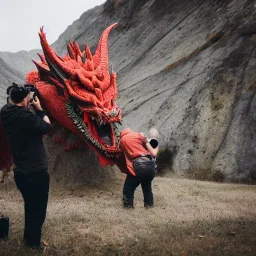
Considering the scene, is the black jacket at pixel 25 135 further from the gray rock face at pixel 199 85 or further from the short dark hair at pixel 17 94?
the gray rock face at pixel 199 85

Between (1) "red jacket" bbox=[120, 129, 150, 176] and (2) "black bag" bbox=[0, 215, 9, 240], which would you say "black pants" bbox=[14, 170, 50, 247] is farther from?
(1) "red jacket" bbox=[120, 129, 150, 176]

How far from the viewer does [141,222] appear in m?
7.46

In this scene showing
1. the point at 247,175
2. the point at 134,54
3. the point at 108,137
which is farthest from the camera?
the point at 134,54

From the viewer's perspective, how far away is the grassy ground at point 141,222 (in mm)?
6195

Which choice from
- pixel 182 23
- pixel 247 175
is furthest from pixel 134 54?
pixel 247 175

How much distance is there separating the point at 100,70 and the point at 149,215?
157 inches

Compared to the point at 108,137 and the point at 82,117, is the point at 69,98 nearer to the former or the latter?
the point at 82,117

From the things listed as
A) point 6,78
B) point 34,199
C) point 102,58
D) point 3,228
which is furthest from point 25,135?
point 6,78

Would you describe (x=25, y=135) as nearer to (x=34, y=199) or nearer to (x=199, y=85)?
(x=34, y=199)

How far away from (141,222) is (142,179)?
51.2 inches

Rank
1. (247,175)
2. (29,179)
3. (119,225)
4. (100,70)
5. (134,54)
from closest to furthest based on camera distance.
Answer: (29,179) → (119,225) → (100,70) → (247,175) → (134,54)

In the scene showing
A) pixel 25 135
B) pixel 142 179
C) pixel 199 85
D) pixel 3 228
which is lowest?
pixel 199 85

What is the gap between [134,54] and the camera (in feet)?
89.7

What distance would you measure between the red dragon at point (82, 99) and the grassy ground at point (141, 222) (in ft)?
3.84
